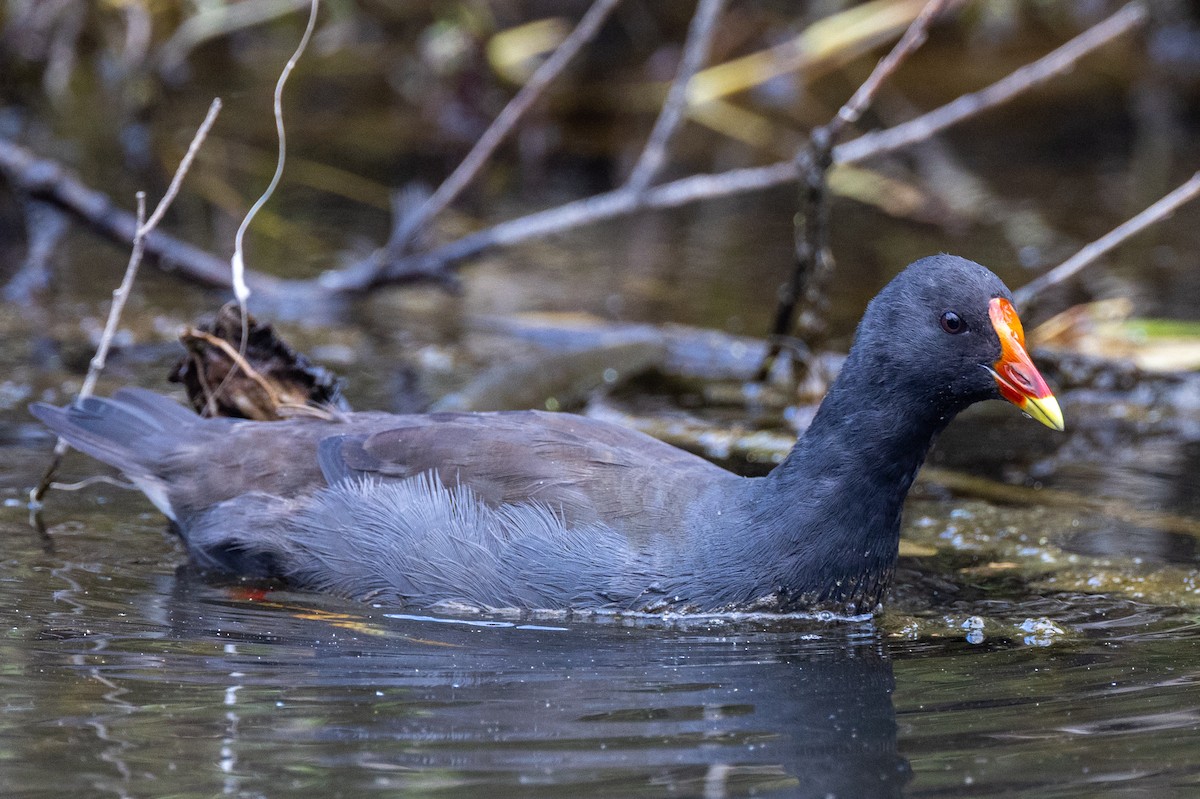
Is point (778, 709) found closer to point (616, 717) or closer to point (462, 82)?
point (616, 717)

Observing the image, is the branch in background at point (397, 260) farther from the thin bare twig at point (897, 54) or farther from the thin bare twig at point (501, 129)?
the thin bare twig at point (897, 54)

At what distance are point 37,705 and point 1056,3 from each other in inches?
511

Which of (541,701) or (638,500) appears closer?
(541,701)

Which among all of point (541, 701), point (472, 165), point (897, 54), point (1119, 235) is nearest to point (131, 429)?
point (541, 701)

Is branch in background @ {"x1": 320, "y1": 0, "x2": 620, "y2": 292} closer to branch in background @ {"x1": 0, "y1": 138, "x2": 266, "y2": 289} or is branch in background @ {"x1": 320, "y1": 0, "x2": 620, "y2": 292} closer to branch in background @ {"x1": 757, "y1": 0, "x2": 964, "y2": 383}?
branch in background @ {"x1": 0, "y1": 138, "x2": 266, "y2": 289}

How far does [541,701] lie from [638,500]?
92cm

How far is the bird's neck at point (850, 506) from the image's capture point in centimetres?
402

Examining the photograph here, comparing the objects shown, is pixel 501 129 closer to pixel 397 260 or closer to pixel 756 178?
pixel 397 260

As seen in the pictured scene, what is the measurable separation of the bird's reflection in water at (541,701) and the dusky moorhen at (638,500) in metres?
0.12

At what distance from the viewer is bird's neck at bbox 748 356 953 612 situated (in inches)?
158

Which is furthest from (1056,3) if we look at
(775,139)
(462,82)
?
(462,82)

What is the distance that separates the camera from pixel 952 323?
3932mm

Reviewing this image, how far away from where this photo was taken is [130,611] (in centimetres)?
396

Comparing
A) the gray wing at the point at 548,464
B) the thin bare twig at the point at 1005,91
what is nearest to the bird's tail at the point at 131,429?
the gray wing at the point at 548,464
